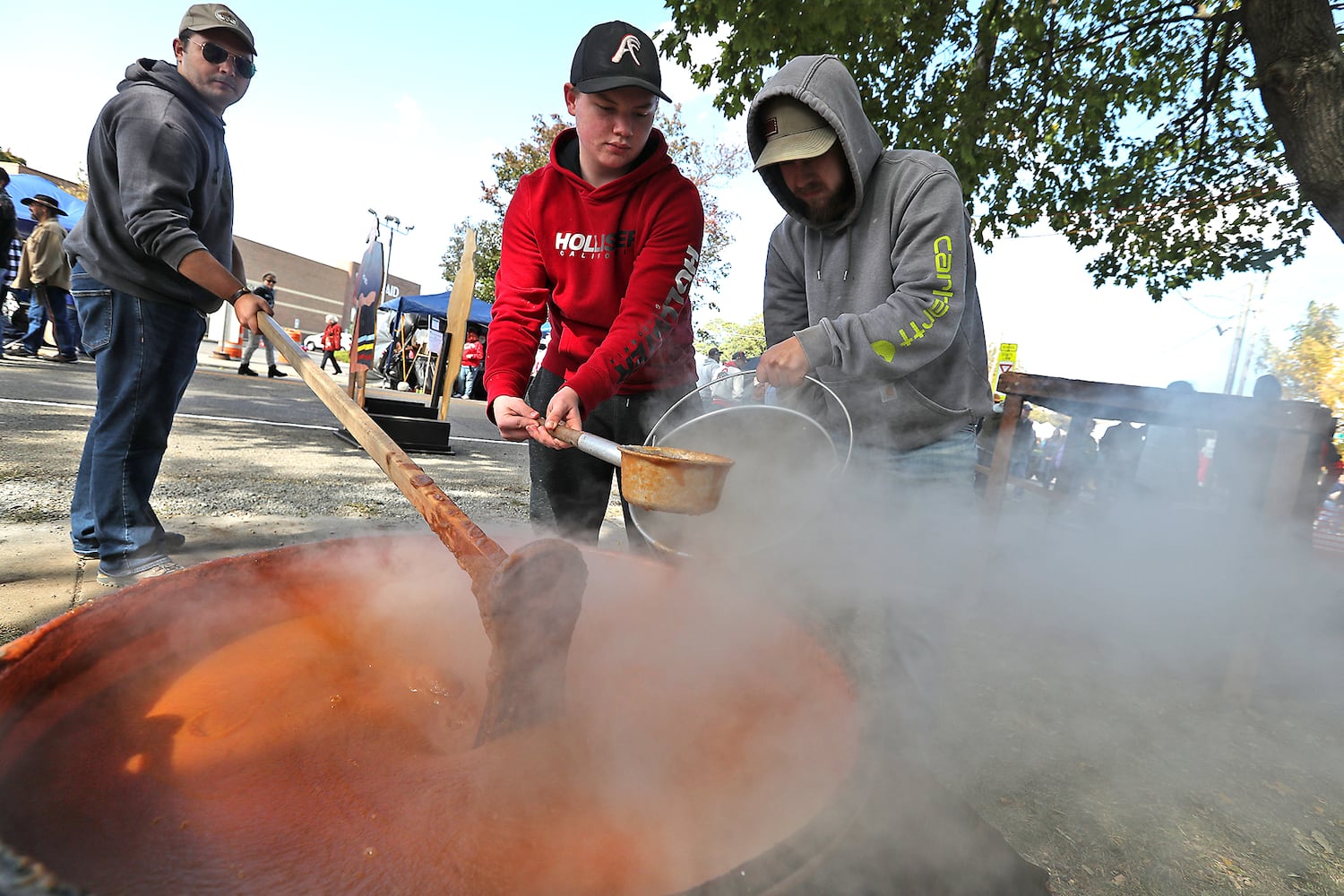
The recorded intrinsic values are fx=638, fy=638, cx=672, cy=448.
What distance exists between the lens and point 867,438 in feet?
6.25

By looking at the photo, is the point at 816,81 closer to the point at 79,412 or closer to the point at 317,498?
the point at 317,498

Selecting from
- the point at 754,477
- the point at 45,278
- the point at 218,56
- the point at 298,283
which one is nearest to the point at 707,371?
the point at 45,278

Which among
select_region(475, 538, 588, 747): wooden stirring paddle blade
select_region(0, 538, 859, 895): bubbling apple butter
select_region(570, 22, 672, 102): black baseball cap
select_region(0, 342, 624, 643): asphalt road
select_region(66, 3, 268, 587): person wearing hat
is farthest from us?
select_region(0, 342, 624, 643): asphalt road

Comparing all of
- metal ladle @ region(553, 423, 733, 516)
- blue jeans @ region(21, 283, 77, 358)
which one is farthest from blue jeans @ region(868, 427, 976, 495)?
blue jeans @ region(21, 283, 77, 358)

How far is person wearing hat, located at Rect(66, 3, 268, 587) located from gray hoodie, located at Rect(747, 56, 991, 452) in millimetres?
1865

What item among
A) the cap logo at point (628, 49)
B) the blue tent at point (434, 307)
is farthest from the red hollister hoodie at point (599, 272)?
the blue tent at point (434, 307)

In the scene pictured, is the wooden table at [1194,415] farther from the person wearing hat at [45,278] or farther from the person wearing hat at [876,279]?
the person wearing hat at [45,278]

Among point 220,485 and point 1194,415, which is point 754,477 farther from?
point 220,485

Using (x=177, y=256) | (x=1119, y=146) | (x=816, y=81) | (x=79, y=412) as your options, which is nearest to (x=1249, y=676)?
(x=816, y=81)

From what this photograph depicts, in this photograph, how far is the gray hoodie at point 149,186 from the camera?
80.7 inches

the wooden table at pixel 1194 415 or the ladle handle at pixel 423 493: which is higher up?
the wooden table at pixel 1194 415

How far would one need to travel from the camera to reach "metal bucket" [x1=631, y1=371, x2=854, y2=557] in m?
1.77

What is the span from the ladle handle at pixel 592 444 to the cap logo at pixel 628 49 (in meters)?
1.02

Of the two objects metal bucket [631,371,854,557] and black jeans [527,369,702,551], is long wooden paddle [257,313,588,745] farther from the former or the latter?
black jeans [527,369,702,551]
